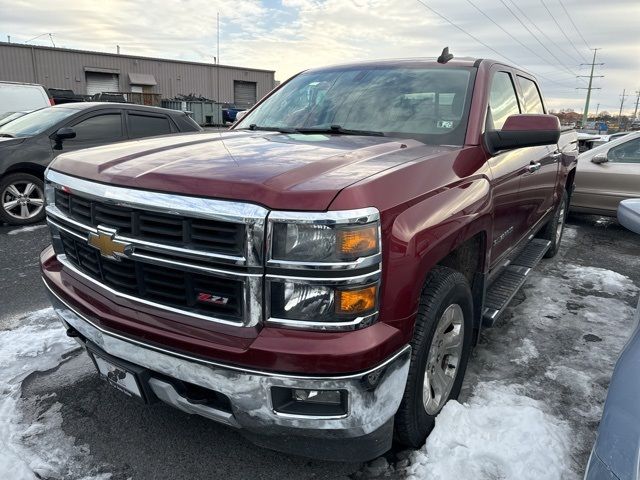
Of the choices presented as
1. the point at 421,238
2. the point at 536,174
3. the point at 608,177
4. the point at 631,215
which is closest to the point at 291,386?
the point at 421,238

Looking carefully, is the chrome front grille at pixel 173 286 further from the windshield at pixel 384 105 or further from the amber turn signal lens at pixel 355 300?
the windshield at pixel 384 105

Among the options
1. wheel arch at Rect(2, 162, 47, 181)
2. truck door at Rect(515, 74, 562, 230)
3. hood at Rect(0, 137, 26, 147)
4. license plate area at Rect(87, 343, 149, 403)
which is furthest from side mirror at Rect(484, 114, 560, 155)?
hood at Rect(0, 137, 26, 147)

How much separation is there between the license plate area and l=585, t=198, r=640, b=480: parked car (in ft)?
5.42

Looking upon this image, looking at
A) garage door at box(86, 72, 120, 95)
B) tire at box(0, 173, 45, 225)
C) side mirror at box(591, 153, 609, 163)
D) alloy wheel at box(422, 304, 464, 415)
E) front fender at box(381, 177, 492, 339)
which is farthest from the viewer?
garage door at box(86, 72, 120, 95)

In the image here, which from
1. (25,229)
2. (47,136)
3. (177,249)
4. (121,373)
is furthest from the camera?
(47,136)

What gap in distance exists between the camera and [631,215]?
2021 mm

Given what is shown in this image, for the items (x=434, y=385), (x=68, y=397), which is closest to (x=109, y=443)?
(x=68, y=397)

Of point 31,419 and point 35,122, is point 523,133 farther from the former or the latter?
point 35,122

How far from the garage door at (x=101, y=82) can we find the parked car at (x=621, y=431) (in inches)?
1525

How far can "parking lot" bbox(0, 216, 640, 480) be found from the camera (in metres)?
2.29

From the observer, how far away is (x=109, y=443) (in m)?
2.45

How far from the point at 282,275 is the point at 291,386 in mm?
398

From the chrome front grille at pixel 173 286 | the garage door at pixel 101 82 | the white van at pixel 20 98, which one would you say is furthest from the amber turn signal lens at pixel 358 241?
the garage door at pixel 101 82

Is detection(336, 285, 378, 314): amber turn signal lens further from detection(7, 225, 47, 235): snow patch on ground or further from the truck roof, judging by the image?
detection(7, 225, 47, 235): snow patch on ground
